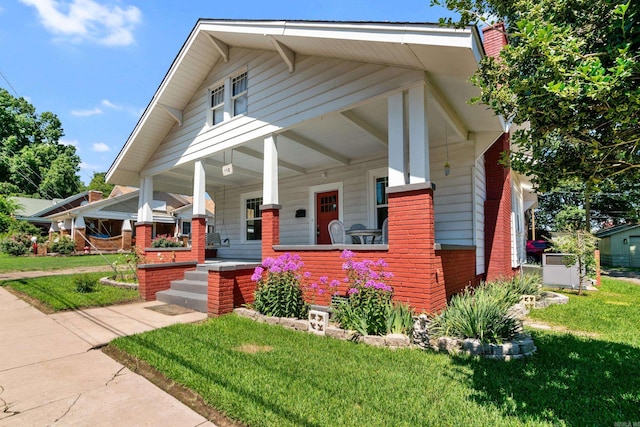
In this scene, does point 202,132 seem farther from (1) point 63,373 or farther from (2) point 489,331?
(2) point 489,331

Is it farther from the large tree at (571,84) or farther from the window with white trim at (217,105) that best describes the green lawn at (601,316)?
the window with white trim at (217,105)

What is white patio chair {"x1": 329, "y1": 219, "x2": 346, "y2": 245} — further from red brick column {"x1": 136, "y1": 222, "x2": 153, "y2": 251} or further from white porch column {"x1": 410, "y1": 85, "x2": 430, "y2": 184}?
red brick column {"x1": 136, "y1": 222, "x2": 153, "y2": 251}

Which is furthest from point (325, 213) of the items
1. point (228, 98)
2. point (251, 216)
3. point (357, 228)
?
point (228, 98)

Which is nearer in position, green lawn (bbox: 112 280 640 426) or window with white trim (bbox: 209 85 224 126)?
green lawn (bbox: 112 280 640 426)

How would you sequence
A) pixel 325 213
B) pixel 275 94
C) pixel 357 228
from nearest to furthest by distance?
pixel 275 94, pixel 357 228, pixel 325 213

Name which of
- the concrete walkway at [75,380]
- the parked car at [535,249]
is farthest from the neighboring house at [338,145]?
the parked car at [535,249]

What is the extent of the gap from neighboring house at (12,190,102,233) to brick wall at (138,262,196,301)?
77.9 feet

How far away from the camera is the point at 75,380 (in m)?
3.38

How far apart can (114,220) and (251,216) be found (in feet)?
65.0

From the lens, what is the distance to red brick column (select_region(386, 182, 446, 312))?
4664 millimetres

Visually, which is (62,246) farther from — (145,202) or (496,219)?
(496,219)

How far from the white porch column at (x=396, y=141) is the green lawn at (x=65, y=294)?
21.0ft

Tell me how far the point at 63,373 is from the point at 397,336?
3894 mm

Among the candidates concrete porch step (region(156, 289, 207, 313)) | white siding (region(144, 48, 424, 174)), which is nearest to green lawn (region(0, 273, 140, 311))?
concrete porch step (region(156, 289, 207, 313))
